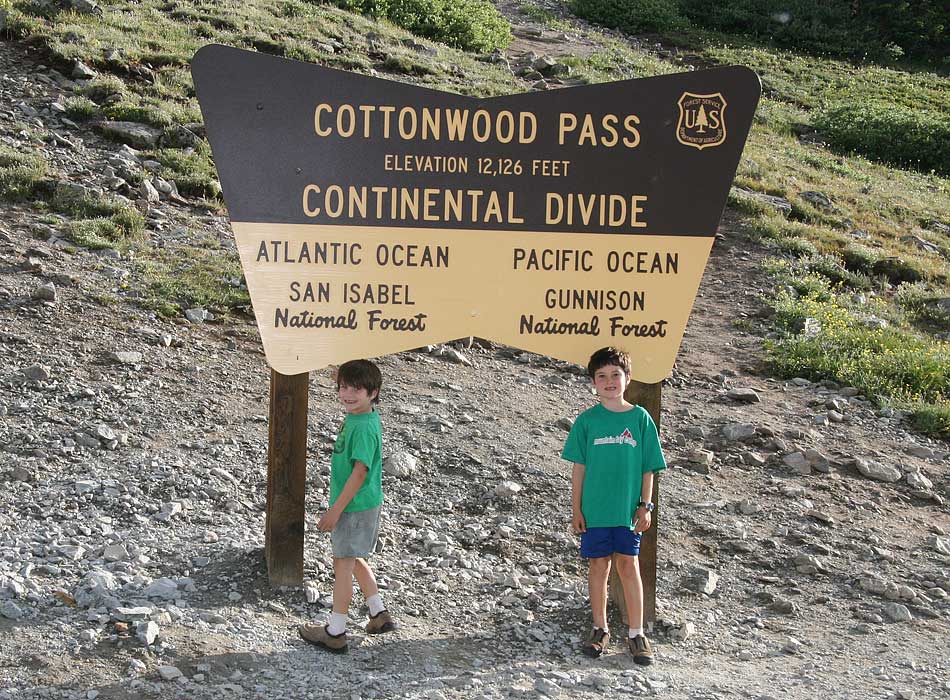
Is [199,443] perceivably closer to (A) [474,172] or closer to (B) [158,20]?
(A) [474,172]

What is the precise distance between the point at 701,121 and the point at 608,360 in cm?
111

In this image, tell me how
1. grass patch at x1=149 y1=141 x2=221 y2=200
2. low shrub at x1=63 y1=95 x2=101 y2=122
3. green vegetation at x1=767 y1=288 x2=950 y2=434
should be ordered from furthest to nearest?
low shrub at x1=63 y1=95 x2=101 y2=122 → grass patch at x1=149 y1=141 x2=221 y2=200 → green vegetation at x1=767 y1=288 x2=950 y2=434

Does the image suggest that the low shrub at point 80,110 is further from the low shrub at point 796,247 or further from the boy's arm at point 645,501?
the boy's arm at point 645,501

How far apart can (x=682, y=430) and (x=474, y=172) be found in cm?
344

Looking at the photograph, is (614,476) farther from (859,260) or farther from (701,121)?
(859,260)

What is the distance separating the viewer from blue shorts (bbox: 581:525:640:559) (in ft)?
13.4

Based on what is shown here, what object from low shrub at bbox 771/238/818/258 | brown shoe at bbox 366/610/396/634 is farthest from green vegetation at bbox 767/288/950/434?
brown shoe at bbox 366/610/396/634

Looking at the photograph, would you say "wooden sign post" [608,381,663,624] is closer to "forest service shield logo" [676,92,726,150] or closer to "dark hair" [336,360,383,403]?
"forest service shield logo" [676,92,726,150]

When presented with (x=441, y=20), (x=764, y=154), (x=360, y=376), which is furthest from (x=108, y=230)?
(x=441, y=20)

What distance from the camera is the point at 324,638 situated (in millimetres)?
3945

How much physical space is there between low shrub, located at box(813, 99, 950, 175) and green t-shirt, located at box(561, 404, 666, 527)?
52.2 feet

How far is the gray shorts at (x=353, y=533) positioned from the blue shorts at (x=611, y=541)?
87cm

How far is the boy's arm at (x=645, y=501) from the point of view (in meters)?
4.05

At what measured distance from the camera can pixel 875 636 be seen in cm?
464
